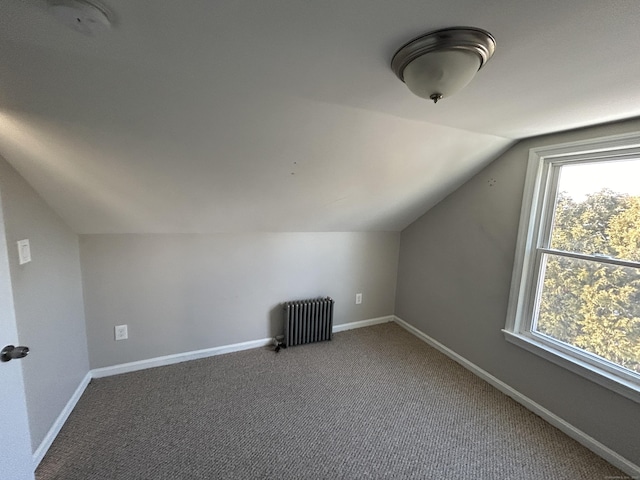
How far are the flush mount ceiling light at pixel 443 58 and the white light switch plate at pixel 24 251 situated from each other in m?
1.99

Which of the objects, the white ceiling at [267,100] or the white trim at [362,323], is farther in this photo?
the white trim at [362,323]

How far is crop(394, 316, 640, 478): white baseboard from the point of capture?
1.62 metres

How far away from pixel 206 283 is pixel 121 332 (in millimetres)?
739

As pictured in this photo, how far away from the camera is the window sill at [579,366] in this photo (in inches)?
62.9

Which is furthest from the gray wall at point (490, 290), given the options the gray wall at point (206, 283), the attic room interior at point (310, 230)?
the gray wall at point (206, 283)

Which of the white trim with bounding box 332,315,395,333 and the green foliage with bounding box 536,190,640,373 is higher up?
the green foliage with bounding box 536,190,640,373

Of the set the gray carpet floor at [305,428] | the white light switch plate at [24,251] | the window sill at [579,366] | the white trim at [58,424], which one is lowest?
the gray carpet floor at [305,428]

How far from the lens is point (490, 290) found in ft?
7.75

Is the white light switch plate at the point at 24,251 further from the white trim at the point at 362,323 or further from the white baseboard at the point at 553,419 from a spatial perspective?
the white baseboard at the point at 553,419

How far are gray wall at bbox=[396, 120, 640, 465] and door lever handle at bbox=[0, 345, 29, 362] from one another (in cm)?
279

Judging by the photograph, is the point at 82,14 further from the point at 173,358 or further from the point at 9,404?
the point at 173,358

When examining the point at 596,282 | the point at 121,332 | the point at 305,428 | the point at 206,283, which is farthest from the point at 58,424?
the point at 596,282

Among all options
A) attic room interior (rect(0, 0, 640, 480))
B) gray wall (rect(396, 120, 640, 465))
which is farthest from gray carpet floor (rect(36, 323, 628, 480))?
gray wall (rect(396, 120, 640, 465))

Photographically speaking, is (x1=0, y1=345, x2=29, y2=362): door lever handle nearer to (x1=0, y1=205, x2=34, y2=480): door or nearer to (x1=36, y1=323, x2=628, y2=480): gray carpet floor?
(x1=0, y1=205, x2=34, y2=480): door
